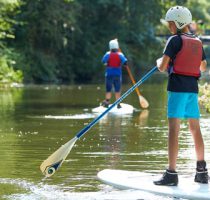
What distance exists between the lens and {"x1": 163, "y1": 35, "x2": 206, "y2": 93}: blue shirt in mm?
8445

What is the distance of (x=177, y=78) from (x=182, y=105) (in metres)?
0.28

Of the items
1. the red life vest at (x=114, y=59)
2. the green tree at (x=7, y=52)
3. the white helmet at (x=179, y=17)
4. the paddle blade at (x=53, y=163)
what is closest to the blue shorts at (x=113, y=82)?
the red life vest at (x=114, y=59)

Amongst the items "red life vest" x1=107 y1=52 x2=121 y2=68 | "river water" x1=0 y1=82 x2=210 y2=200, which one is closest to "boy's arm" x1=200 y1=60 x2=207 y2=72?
"river water" x1=0 y1=82 x2=210 y2=200

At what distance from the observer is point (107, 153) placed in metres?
11.4

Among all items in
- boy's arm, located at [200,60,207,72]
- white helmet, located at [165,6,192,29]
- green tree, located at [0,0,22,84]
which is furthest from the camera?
green tree, located at [0,0,22,84]

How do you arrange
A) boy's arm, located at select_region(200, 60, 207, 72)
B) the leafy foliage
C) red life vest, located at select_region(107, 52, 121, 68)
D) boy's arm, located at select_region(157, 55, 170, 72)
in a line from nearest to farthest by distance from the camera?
boy's arm, located at select_region(157, 55, 170, 72) → boy's arm, located at select_region(200, 60, 207, 72) → red life vest, located at select_region(107, 52, 121, 68) → the leafy foliage

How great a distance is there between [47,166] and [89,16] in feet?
120

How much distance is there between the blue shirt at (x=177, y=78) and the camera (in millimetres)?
8445

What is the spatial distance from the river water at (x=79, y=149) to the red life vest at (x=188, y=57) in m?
1.32

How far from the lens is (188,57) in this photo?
850cm

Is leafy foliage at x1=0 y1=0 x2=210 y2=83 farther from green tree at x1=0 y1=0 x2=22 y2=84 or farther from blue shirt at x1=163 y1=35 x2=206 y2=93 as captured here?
blue shirt at x1=163 y1=35 x2=206 y2=93

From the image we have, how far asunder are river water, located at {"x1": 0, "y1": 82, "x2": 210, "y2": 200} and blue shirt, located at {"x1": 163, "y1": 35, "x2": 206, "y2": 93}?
3.80 feet

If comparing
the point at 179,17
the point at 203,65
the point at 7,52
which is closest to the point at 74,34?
the point at 7,52

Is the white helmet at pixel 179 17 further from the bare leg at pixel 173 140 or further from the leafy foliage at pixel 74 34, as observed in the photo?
the leafy foliage at pixel 74 34
